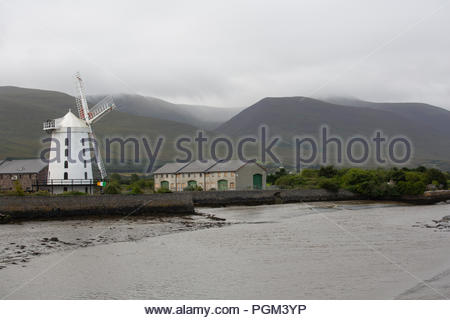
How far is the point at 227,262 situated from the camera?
22.2 m

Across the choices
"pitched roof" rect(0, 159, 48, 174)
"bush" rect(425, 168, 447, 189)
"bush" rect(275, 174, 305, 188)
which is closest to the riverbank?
"pitched roof" rect(0, 159, 48, 174)

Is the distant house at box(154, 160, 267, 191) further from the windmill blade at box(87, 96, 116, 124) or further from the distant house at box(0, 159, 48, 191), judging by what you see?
the distant house at box(0, 159, 48, 191)

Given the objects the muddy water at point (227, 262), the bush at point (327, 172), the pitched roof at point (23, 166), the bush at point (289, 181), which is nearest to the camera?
the muddy water at point (227, 262)

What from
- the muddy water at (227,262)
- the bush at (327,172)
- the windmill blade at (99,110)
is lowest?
the muddy water at (227,262)

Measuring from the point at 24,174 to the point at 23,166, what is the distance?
1.84 metres

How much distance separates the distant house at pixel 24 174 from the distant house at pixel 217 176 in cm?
2013

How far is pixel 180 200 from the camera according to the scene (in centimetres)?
4759

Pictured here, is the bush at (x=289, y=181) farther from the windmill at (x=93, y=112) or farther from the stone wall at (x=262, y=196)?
the windmill at (x=93, y=112)

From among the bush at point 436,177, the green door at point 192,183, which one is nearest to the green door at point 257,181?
the green door at point 192,183

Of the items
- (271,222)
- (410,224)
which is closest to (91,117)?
(271,222)

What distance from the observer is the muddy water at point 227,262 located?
56.5ft

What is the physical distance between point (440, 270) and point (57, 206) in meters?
31.6

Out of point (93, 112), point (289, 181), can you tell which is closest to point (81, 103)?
point (93, 112)

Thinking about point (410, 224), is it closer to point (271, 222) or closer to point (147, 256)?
point (271, 222)
